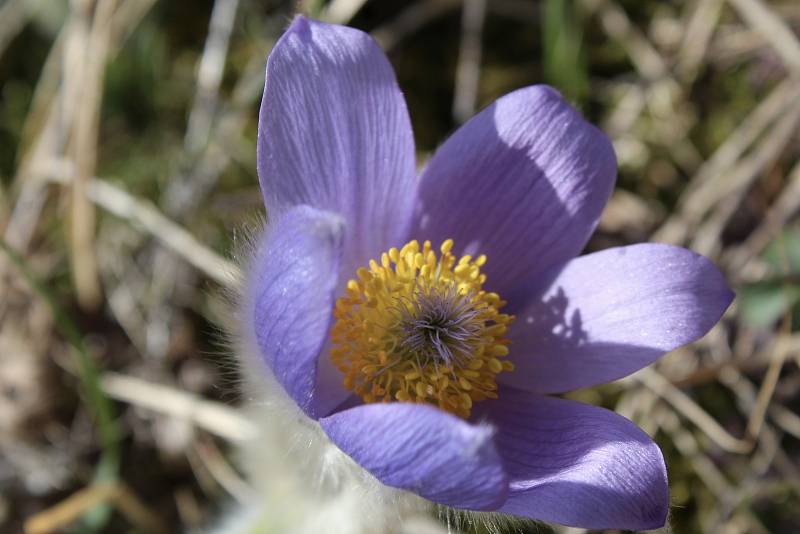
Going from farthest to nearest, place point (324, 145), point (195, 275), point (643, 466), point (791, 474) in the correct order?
point (195, 275), point (791, 474), point (324, 145), point (643, 466)

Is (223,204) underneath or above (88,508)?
above

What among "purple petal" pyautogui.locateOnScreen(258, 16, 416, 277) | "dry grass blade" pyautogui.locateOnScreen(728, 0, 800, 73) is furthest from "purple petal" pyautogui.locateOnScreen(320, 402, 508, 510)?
"dry grass blade" pyautogui.locateOnScreen(728, 0, 800, 73)

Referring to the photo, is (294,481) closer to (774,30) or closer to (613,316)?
(613,316)

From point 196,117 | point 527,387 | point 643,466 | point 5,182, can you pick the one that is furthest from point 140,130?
point 643,466

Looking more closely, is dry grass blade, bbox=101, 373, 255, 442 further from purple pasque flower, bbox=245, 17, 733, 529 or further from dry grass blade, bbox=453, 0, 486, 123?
dry grass blade, bbox=453, 0, 486, 123

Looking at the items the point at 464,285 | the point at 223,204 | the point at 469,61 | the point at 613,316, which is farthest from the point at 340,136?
the point at 469,61

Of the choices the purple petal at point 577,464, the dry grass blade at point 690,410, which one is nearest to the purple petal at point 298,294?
the purple petal at point 577,464

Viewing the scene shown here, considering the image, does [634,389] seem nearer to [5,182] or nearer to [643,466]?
[643,466]
